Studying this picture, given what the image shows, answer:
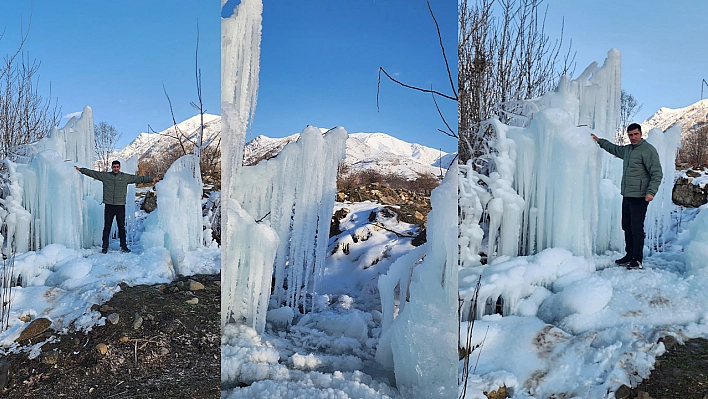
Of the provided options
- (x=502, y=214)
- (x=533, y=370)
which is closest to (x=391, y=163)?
(x=502, y=214)

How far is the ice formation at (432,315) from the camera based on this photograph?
81.8 inches

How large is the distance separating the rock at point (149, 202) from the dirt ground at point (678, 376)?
2.54 meters

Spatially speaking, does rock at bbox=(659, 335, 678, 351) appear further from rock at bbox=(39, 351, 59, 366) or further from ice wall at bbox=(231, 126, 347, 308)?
rock at bbox=(39, 351, 59, 366)

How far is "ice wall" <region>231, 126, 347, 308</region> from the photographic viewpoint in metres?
2.29

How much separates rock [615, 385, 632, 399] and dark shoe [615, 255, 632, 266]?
1.89 ft

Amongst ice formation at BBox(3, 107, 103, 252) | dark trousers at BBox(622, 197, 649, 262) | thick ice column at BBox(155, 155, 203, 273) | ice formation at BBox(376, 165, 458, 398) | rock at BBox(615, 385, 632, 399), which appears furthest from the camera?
thick ice column at BBox(155, 155, 203, 273)

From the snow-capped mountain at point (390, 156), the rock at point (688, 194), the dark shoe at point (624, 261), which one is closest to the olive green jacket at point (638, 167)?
the rock at point (688, 194)

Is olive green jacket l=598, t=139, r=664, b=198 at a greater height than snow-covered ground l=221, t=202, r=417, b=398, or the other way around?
olive green jacket l=598, t=139, r=664, b=198

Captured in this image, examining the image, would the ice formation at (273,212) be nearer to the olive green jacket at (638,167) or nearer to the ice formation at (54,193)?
the ice formation at (54,193)

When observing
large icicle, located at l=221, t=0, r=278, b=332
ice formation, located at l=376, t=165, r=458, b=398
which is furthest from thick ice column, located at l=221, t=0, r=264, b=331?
ice formation, located at l=376, t=165, r=458, b=398

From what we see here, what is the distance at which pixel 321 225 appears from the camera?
230 centimetres

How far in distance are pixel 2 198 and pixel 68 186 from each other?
34 centimetres

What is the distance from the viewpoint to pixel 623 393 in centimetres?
184

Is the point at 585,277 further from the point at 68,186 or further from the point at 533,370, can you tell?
the point at 68,186
